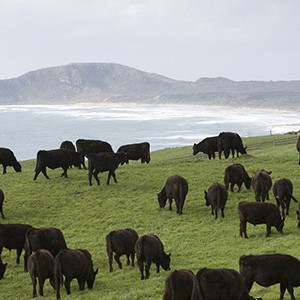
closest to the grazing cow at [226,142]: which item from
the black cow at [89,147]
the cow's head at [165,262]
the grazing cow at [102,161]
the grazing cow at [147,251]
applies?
the black cow at [89,147]

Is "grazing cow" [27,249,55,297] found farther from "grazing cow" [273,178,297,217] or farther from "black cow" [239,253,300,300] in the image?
"grazing cow" [273,178,297,217]

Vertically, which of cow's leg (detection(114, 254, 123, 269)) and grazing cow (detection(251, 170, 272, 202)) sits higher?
grazing cow (detection(251, 170, 272, 202))

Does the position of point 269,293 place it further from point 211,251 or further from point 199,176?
point 199,176

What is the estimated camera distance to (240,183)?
2473cm

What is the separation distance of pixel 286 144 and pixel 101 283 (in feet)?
122

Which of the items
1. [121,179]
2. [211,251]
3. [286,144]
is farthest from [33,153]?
[211,251]

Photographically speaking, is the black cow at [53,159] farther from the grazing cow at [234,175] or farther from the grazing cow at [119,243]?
→ the grazing cow at [119,243]

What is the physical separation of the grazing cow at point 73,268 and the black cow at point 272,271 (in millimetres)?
4377

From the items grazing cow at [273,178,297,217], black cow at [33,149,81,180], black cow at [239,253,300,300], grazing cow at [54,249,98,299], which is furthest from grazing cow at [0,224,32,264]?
black cow at [33,149,81,180]

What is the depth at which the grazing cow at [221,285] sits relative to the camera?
10.5 metres

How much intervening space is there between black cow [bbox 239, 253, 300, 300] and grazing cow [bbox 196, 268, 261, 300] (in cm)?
83

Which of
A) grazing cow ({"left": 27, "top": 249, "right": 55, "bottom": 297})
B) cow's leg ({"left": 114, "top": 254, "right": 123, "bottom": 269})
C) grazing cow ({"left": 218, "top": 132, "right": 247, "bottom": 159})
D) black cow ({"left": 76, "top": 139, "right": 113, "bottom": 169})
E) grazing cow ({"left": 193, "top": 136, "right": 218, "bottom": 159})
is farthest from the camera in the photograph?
grazing cow ({"left": 193, "top": 136, "right": 218, "bottom": 159})

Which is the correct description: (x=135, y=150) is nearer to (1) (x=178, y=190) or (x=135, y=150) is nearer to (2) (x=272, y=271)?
(1) (x=178, y=190)

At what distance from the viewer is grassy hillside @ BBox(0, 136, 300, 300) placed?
48.1ft
